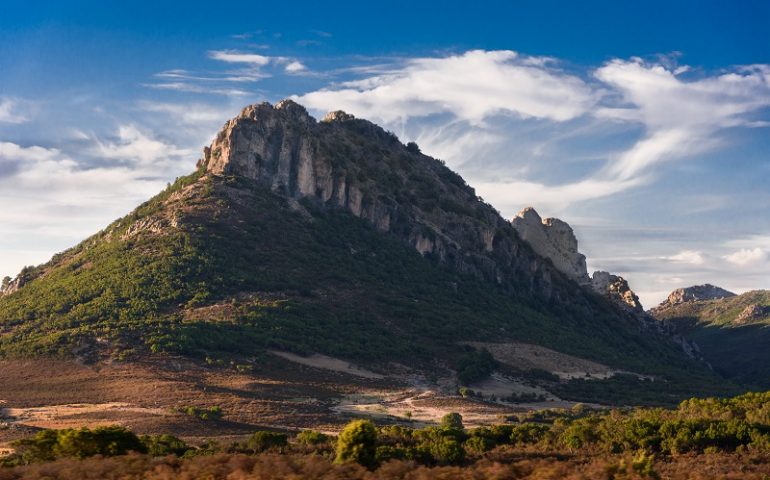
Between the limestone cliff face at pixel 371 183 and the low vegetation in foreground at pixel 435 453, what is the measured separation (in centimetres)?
8467

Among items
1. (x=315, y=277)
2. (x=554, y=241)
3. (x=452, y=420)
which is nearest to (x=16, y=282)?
(x=315, y=277)

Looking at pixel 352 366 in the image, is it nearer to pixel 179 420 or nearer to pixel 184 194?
pixel 179 420

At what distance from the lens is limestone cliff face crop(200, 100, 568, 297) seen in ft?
419

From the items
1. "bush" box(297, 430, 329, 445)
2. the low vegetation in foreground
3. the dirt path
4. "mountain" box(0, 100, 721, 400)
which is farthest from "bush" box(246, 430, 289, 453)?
the dirt path

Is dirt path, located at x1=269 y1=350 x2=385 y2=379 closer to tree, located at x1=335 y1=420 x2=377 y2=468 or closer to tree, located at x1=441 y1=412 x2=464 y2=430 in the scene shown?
tree, located at x1=441 y1=412 x2=464 y2=430

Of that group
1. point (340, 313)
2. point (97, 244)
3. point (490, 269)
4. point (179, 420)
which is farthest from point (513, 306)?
point (179, 420)

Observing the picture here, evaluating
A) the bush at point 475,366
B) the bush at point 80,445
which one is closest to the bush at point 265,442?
the bush at point 80,445

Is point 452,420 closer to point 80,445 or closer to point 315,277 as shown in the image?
point 80,445

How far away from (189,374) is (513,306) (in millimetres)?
65859

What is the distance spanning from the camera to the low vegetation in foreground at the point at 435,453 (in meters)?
25.6

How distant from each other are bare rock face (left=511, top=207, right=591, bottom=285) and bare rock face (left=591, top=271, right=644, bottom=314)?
5.96 meters

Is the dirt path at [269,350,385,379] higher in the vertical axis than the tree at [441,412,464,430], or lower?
higher

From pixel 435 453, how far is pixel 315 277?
71.8 meters

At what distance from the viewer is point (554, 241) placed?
18200 centimetres
